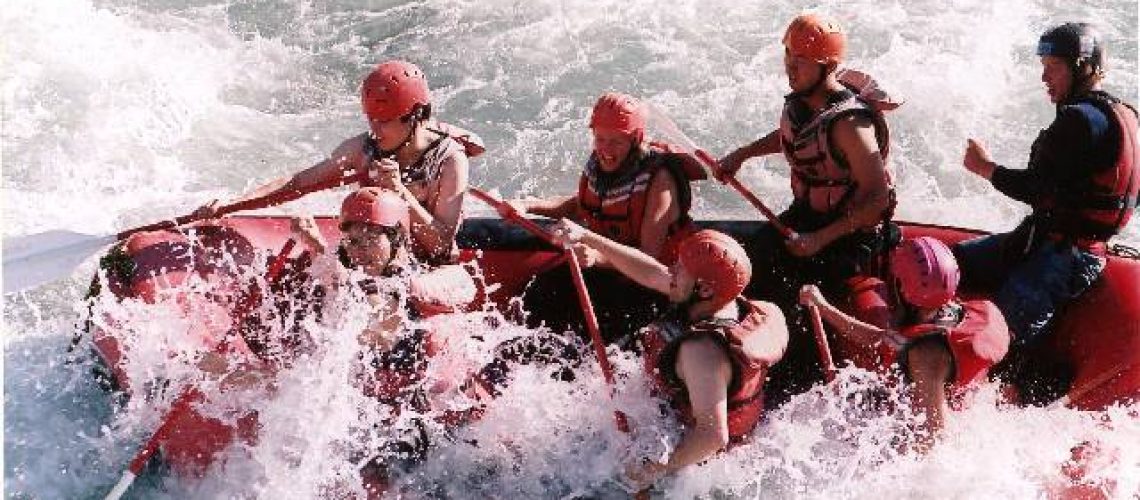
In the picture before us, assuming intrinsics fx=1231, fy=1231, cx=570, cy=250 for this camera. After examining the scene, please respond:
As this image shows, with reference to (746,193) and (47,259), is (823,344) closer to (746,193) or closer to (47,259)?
(746,193)

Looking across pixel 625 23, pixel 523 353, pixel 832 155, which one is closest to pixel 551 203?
pixel 523 353

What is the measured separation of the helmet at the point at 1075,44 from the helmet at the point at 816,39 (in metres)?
0.75

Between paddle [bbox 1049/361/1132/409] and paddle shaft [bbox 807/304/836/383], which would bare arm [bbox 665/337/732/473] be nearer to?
paddle shaft [bbox 807/304/836/383]

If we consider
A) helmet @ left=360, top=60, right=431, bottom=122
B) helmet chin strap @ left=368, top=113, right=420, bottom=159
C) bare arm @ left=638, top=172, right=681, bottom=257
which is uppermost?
helmet @ left=360, top=60, right=431, bottom=122

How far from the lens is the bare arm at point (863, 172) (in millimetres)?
4762

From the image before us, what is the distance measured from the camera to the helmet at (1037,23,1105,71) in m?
4.51

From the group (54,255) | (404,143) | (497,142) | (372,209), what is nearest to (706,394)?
(372,209)

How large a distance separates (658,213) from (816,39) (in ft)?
2.96

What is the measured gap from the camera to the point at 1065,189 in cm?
469

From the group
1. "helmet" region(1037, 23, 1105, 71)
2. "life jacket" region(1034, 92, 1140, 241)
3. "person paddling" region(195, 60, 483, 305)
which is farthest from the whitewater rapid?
"helmet" region(1037, 23, 1105, 71)

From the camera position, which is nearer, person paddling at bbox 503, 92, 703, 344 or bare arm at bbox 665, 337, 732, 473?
bare arm at bbox 665, 337, 732, 473

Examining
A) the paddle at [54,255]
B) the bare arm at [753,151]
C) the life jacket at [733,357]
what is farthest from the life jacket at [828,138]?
the paddle at [54,255]

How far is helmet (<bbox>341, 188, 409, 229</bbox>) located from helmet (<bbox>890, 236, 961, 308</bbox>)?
5.62 feet

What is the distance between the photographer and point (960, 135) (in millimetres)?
9383
